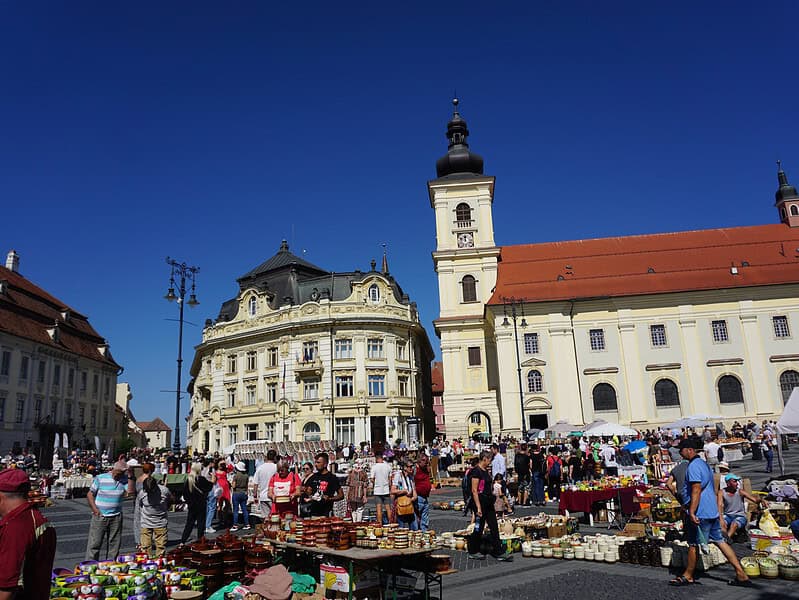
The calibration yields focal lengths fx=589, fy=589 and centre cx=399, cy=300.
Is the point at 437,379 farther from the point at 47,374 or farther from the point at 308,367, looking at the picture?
the point at 47,374

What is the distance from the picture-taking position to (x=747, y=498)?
40.2ft

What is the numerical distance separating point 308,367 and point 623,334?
24.7 m

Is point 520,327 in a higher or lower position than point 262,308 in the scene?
lower

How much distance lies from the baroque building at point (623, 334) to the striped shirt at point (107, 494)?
3221 cm

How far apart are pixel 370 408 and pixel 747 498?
120 feet

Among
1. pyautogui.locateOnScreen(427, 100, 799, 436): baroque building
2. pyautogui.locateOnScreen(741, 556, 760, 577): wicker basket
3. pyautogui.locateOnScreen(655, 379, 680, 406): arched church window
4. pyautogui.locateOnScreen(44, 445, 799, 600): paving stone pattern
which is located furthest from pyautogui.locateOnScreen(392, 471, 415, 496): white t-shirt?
pyautogui.locateOnScreen(655, 379, 680, 406): arched church window

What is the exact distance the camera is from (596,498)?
13695 mm

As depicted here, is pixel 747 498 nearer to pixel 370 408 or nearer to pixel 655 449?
pixel 655 449

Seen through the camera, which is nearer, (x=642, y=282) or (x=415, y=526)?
(x=415, y=526)

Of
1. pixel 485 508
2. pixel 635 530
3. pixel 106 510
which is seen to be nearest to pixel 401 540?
pixel 485 508

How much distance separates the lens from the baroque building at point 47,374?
41750mm

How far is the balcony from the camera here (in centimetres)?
4816

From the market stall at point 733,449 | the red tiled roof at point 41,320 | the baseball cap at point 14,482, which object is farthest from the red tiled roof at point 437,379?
the baseball cap at point 14,482

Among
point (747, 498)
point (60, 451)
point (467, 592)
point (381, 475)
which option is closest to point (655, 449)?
point (747, 498)
